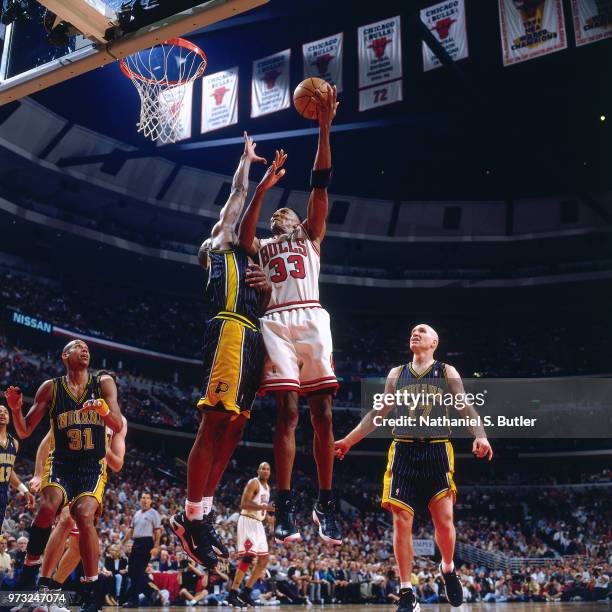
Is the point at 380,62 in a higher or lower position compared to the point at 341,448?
higher

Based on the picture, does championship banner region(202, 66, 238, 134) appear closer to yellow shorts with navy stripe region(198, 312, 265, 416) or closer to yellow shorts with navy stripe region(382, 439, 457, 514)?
yellow shorts with navy stripe region(382, 439, 457, 514)

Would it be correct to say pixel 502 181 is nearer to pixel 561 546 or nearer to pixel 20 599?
pixel 561 546

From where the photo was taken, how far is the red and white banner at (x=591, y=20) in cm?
1750

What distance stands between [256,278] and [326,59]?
50.8ft

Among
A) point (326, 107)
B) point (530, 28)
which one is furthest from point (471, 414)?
point (530, 28)

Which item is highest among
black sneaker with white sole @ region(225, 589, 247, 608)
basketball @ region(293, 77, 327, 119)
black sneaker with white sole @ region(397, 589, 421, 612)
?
basketball @ region(293, 77, 327, 119)

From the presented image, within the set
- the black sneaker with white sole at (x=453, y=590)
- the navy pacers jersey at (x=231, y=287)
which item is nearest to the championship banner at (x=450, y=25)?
the navy pacers jersey at (x=231, y=287)

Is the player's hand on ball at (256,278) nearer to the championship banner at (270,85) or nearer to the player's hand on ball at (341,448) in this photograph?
the player's hand on ball at (341,448)

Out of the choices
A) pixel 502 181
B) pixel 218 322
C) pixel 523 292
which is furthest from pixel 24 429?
pixel 523 292

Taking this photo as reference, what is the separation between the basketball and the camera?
577 cm

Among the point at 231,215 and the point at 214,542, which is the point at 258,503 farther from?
the point at 231,215

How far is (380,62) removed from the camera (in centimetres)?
1930

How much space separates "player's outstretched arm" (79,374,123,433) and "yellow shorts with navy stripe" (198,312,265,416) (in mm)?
Answer: 1700

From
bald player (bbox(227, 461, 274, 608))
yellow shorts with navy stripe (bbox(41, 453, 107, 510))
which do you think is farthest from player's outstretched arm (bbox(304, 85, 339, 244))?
bald player (bbox(227, 461, 274, 608))
